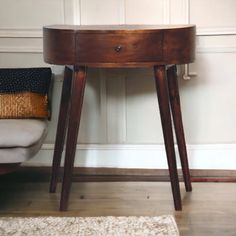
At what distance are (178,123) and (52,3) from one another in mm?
837

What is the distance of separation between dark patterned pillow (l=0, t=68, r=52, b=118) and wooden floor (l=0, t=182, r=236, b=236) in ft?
1.23

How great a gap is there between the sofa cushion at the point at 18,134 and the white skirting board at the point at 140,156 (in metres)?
0.50

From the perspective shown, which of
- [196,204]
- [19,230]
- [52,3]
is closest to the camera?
[19,230]

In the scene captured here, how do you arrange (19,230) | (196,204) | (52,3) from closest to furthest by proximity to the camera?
(19,230) → (196,204) → (52,3)

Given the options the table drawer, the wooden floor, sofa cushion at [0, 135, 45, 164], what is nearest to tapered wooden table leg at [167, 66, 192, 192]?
the wooden floor

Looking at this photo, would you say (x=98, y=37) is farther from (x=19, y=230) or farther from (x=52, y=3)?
(x=19, y=230)

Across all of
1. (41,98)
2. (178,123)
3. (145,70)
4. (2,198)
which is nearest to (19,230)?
(2,198)

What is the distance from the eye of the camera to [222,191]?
2457 millimetres

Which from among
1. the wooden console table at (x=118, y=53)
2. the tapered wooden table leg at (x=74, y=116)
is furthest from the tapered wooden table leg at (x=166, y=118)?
the tapered wooden table leg at (x=74, y=116)

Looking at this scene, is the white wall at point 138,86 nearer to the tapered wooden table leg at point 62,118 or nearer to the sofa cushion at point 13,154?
the tapered wooden table leg at point 62,118

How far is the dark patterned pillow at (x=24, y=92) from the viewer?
7.79 ft

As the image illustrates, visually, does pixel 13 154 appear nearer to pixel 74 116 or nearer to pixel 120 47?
pixel 74 116

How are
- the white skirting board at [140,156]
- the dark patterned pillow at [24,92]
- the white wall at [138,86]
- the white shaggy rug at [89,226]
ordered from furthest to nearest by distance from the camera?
1. the white skirting board at [140,156]
2. the white wall at [138,86]
3. the dark patterned pillow at [24,92]
4. the white shaggy rug at [89,226]

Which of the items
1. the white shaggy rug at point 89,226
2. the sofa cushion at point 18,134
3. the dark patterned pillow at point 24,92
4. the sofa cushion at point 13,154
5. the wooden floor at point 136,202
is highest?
the dark patterned pillow at point 24,92
